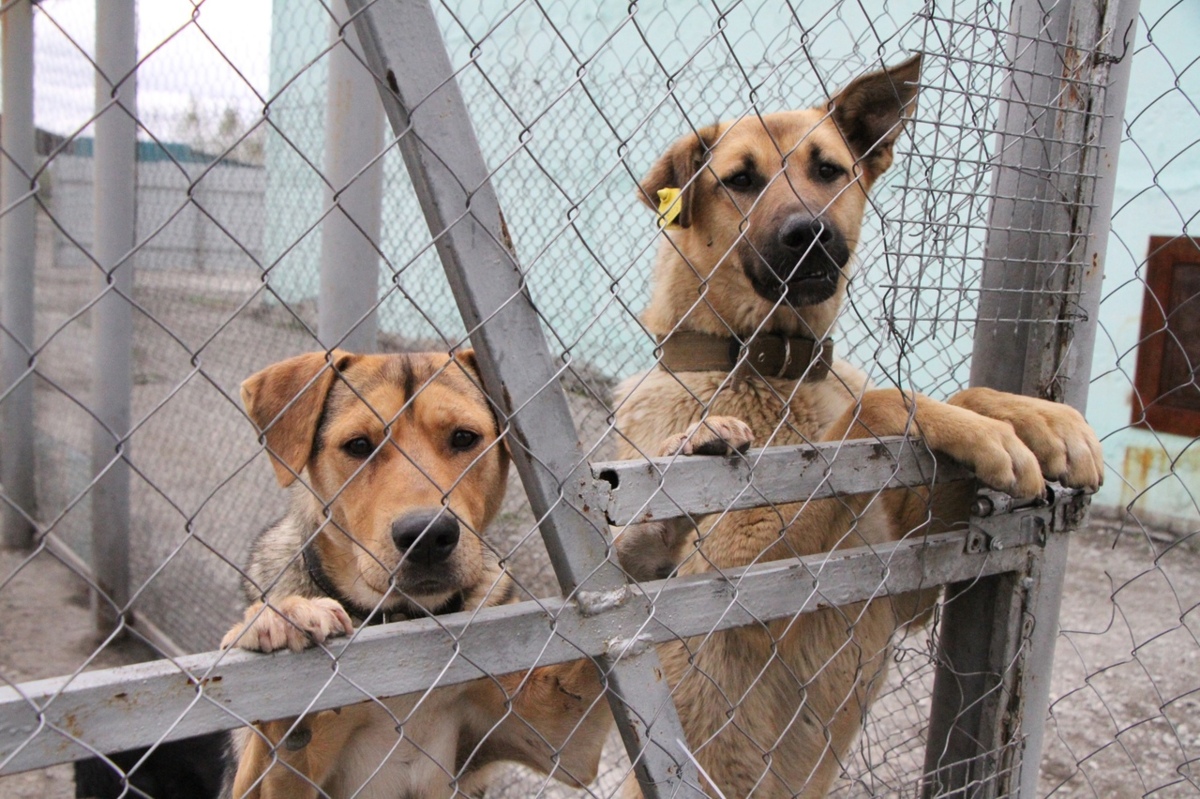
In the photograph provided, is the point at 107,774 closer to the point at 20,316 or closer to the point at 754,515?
the point at 754,515

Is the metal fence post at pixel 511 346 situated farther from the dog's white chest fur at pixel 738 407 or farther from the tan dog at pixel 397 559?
the dog's white chest fur at pixel 738 407

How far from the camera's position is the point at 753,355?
267cm

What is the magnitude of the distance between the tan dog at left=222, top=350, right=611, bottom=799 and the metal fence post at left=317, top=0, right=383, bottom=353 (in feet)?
3.18

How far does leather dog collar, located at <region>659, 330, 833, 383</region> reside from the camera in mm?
2682

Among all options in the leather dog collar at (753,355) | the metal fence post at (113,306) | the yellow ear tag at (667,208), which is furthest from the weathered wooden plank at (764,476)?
the metal fence post at (113,306)

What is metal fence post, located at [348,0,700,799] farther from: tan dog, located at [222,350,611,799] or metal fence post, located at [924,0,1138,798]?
metal fence post, located at [924,0,1138,798]

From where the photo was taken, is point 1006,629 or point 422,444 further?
point 1006,629

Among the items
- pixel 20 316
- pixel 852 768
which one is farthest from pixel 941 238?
pixel 20 316

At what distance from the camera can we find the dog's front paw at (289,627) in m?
1.30

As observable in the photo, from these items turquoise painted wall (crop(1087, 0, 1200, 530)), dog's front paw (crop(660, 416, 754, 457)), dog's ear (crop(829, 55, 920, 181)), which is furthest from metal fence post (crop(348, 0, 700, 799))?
turquoise painted wall (crop(1087, 0, 1200, 530))

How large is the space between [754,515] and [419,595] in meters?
0.97

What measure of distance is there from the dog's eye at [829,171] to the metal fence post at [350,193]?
1.59 m

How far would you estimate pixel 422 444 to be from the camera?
213 centimetres

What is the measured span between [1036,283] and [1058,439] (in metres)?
0.45
